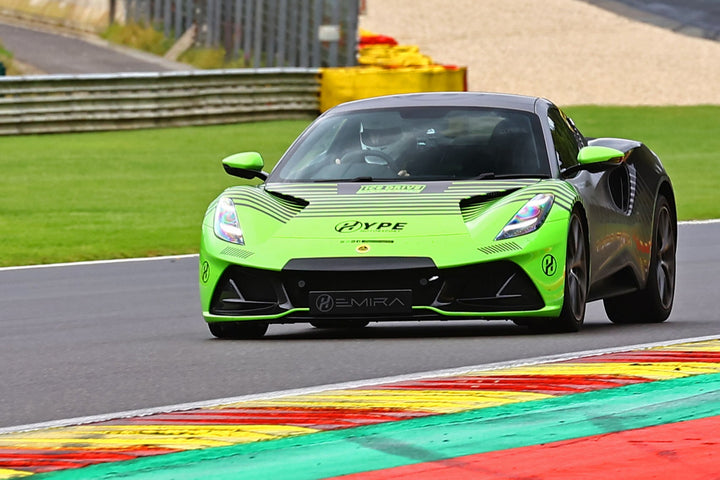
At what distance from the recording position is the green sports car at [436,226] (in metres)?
8.97

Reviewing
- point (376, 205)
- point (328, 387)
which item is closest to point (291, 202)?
point (376, 205)

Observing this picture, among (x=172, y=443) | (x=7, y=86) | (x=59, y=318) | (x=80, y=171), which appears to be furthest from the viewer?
(x=7, y=86)

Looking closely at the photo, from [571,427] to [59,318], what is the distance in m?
5.66

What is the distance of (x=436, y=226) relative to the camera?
909cm

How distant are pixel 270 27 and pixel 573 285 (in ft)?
126

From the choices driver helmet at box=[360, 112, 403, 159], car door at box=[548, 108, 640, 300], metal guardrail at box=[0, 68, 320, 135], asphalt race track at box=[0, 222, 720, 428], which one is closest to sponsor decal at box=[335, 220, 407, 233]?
asphalt race track at box=[0, 222, 720, 428]

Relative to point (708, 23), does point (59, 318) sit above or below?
above

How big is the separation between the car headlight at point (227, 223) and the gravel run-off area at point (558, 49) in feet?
118

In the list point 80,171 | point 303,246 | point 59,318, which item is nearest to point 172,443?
point 303,246

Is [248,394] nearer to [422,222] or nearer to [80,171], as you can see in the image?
[422,222]

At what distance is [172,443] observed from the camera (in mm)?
6043

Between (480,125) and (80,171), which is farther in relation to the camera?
(80,171)

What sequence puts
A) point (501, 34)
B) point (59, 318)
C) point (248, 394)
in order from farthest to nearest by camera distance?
point (501, 34) → point (59, 318) → point (248, 394)

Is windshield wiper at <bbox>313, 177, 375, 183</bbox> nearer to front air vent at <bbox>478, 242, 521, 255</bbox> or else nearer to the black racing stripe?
the black racing stripe
